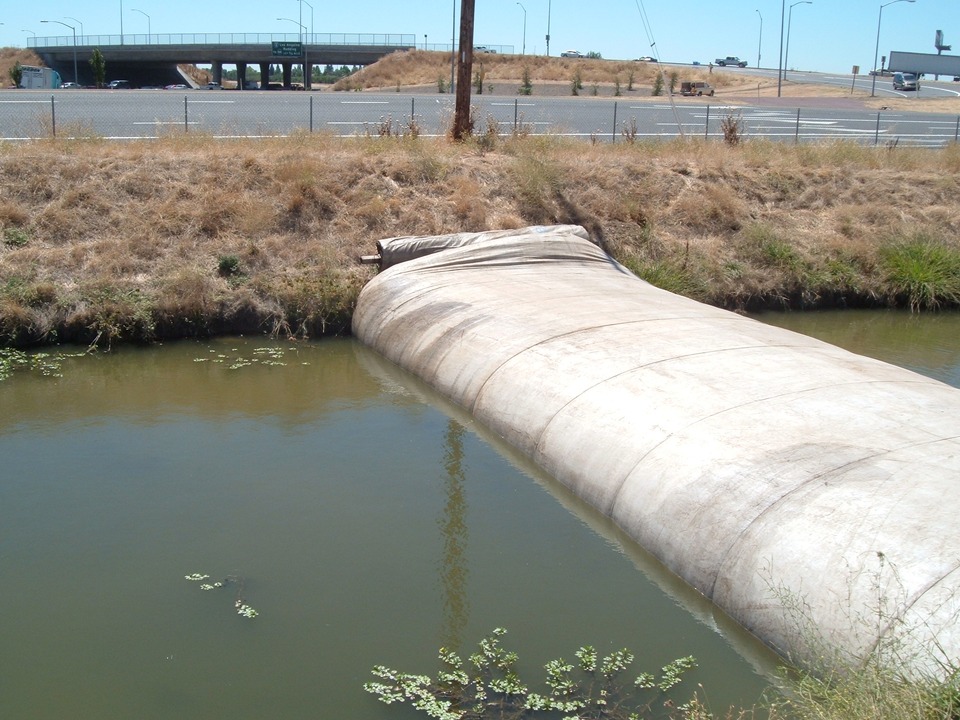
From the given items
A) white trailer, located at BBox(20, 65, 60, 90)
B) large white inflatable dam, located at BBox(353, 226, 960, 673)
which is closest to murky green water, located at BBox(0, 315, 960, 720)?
large white inflatable dam, located at BBox(353, 226, 960, 673)

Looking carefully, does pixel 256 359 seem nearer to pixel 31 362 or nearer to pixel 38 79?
pixel 31 362

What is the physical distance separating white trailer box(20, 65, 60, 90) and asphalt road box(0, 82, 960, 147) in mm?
20971

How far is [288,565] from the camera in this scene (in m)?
6.70

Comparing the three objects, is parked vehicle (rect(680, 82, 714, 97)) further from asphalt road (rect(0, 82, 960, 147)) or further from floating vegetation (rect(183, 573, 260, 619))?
floating vegetation (rect(183, 573, 260, 619))

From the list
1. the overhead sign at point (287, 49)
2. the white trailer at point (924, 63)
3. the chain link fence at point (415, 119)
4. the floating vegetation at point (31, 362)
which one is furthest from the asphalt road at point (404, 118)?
the white trailer at point (924, 63)

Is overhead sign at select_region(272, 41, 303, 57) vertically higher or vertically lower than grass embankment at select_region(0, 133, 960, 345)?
higher

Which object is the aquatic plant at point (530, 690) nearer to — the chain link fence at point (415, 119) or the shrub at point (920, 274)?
the shrub at point (920, 274)

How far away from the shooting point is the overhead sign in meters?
65.6

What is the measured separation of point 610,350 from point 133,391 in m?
5.30

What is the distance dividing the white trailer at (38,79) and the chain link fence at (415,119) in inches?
814

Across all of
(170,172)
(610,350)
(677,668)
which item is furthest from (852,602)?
(170,172)

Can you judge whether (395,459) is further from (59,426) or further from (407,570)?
(59,426)

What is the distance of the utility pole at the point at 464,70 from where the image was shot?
1741 centimetres

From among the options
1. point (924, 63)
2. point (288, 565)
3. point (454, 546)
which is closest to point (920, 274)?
point (454, 546)
